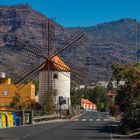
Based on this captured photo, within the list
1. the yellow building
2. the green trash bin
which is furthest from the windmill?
the green trash bin

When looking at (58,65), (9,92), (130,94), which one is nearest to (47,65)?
(58,65)

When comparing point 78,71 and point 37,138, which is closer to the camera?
point 37,138

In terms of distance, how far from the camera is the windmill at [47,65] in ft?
358

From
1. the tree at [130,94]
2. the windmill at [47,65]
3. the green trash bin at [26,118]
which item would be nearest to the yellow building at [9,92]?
the windmill at [47,65]

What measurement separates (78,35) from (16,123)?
162 ft

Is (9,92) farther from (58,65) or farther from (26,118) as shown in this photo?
(26,118)

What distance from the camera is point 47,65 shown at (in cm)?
10919

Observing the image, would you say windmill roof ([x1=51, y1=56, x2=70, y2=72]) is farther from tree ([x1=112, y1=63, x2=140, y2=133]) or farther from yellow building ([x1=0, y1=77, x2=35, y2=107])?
tree ([x1=112, y1=63, x2=140, y2=133])

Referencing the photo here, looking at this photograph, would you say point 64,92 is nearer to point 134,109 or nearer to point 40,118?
point 40,118

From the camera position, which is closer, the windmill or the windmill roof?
the windmill

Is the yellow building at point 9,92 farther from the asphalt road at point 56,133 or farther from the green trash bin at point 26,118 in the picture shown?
the asphalt road at point 56,133

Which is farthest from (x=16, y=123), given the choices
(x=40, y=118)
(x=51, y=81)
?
(x=51, y=81)

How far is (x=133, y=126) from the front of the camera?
4634 cm

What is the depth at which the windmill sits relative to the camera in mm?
109188
